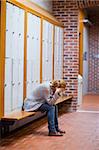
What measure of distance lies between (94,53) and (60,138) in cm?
974

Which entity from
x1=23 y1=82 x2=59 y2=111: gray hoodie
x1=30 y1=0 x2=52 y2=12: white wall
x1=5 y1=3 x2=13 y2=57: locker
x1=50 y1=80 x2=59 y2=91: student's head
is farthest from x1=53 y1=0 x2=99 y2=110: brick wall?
x1=5 y1=3 x2=13 y2=57: locker

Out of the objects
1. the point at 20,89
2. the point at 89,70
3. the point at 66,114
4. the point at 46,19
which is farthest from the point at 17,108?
the point at 89,70

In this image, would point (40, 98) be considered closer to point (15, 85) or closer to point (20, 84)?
point (20, 84)

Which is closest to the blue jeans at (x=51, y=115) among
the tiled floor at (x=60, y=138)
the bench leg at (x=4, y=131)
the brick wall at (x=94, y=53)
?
the tiled floor at (x=60, y=138)

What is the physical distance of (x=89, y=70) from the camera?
15.5 metres

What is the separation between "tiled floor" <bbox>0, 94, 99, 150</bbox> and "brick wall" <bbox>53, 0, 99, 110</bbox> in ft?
5.48

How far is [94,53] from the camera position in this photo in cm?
1552

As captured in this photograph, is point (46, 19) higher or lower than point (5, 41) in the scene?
higher

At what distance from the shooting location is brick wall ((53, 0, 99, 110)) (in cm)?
945

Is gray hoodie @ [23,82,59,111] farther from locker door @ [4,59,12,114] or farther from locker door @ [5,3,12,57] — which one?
locker door @ [5,3,12,57]

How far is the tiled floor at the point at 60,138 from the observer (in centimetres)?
545

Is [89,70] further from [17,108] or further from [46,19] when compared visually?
[17,108]

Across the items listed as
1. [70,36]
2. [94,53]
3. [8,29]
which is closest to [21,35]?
[8,29]

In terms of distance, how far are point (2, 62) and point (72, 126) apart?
2399 mm
